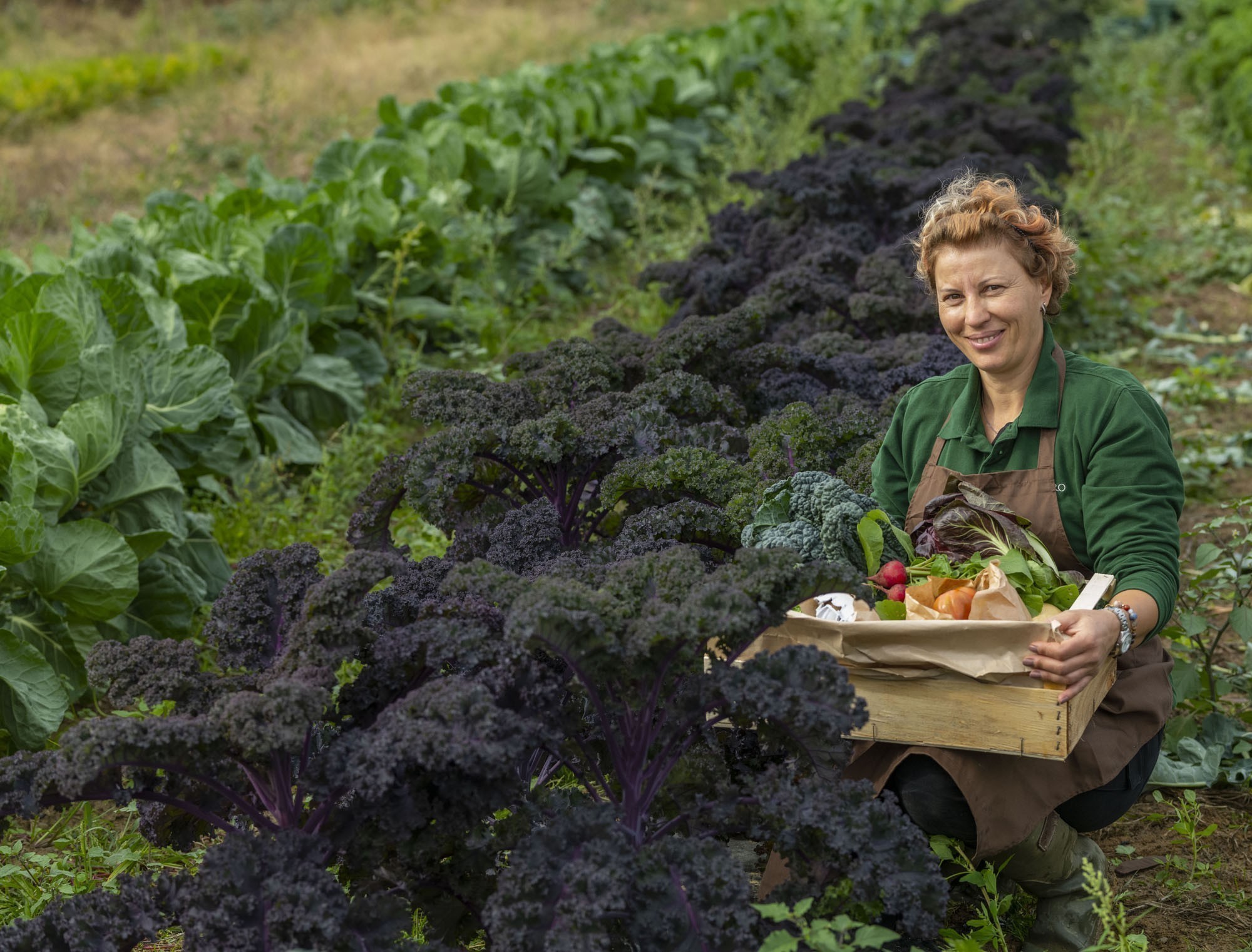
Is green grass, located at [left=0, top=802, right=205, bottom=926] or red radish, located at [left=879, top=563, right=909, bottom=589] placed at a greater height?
red radish, located at [left=879, top=563, right=909, bottom=589]

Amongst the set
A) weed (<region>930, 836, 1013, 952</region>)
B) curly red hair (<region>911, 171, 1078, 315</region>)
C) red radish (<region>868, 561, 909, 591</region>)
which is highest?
curly red hair (<region>911, 171, 1078, 315</region>)

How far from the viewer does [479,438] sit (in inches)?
122

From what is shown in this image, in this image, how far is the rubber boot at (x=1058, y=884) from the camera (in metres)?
2.57

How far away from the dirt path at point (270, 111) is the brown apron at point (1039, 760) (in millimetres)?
6363

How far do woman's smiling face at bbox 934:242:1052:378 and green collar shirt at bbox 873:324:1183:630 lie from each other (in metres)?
0.06

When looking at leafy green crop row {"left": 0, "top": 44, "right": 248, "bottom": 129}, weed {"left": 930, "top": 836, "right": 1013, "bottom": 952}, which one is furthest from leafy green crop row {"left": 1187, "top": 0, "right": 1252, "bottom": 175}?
leafy green crop row {"left": 0, "top": 44, "right": 248, "bottom": 129}

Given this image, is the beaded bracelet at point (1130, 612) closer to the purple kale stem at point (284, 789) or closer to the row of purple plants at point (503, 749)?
the row of purple plants at point (503, 749)

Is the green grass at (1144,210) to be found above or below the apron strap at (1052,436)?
below

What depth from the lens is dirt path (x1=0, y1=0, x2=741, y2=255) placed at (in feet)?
30.0

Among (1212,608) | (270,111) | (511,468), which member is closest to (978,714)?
(511,468)

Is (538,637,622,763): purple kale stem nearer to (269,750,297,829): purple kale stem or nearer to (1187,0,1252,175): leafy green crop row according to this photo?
(269,750,297,829): purple kale stem

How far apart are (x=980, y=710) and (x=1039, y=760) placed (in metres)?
0.28

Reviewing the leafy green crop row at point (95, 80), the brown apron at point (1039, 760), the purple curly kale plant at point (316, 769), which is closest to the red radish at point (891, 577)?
the brown apron at point (1039, 760)

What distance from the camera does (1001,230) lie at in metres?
2.66
